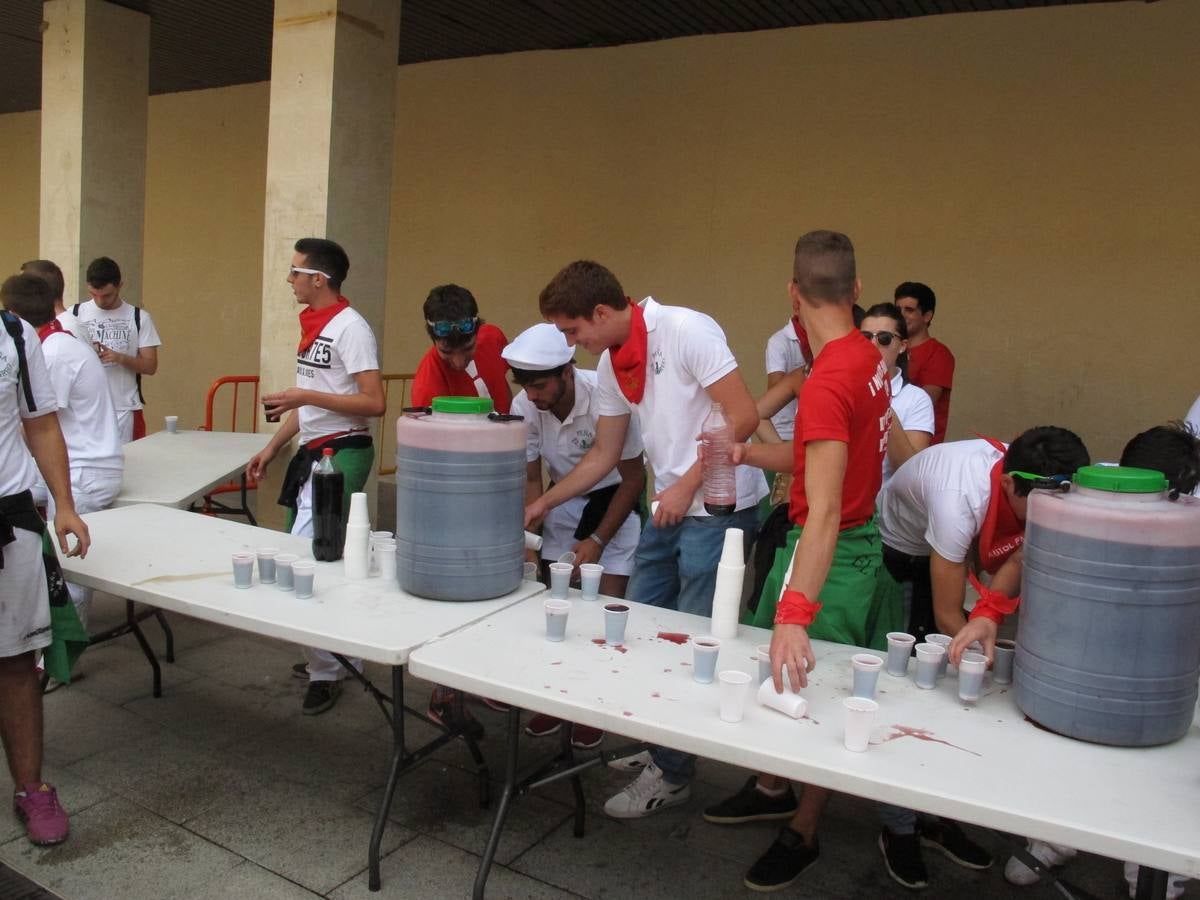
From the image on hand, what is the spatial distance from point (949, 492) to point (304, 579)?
1733 mm

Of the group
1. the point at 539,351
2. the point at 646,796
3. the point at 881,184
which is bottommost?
the point at 646,796

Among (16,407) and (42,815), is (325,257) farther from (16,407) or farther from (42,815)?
(42,815)

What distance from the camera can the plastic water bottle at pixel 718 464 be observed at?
8.54 feet

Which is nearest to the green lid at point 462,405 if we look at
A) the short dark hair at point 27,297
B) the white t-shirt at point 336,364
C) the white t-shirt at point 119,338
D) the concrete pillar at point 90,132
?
the white t-shirt at point 336,364

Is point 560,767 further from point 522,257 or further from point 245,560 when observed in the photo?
point 522,257

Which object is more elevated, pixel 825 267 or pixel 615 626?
pixel 825 267

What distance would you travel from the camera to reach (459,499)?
249cm

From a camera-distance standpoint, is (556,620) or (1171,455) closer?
(1171,455)

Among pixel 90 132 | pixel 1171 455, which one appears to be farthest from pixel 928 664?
pixel 90 132

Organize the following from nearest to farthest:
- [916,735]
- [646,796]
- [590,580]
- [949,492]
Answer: [916,735] < [949,492] < [590,580] < [646,796]

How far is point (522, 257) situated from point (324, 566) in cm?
492

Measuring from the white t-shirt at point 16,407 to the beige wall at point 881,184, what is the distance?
99.6 inches

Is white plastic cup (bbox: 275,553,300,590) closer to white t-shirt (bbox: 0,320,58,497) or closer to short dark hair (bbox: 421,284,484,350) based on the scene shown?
white t-shirt (bbox: 0,320,58,497)

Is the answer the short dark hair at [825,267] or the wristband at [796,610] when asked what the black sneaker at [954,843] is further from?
the short dark hair at [825,267]
